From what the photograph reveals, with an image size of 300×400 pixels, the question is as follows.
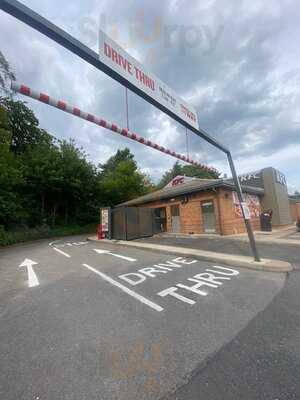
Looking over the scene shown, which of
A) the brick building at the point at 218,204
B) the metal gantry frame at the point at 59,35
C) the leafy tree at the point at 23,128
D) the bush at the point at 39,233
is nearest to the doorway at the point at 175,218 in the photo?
the brick building at the point at 218,204

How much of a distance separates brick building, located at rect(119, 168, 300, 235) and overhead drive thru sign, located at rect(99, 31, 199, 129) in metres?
7.49

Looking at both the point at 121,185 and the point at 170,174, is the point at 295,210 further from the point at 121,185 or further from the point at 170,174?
the point at 170,174

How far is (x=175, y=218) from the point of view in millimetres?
15289

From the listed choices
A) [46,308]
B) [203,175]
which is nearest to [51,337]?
[46,308]

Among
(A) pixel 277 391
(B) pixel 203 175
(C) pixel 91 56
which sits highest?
(B) pixel 203 175

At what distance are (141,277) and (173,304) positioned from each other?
1.81 meters

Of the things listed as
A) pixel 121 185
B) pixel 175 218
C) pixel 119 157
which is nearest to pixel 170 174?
pixel 119 157

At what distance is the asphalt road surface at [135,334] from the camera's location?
1851mm

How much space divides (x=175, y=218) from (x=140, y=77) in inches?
470

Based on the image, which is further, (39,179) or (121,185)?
(121,185)

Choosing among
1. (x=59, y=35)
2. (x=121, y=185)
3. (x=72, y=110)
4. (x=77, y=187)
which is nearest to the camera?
(x=59, y=35)

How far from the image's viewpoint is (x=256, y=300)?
3.62 metres

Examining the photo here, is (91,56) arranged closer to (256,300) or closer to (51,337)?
(51,337)

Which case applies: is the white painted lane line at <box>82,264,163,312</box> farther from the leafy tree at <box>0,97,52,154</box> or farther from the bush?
the leafy tree at <box>0,97,52,154</box>
